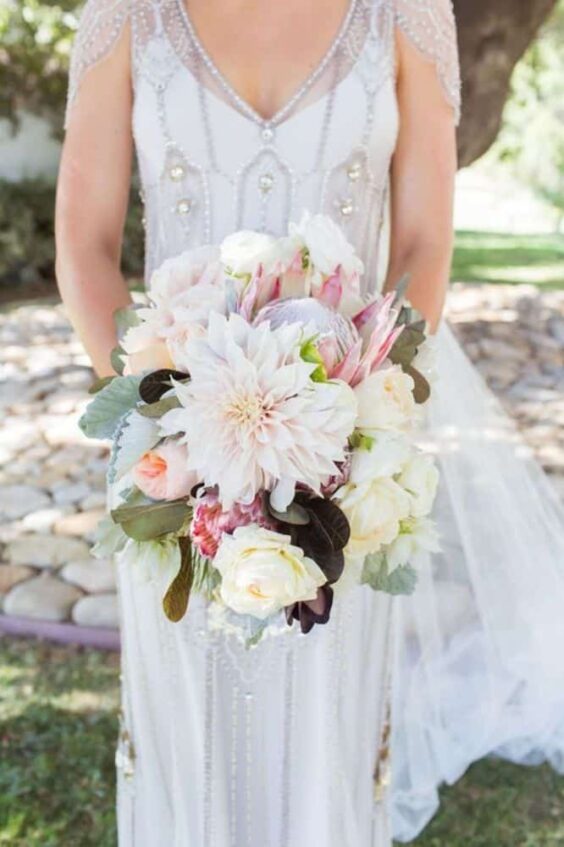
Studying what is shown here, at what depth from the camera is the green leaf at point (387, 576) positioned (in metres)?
1.42

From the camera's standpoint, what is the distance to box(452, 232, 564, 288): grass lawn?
11.3 meters

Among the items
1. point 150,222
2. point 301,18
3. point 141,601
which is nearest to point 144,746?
point 141,601

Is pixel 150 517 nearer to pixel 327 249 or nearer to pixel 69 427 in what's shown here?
pixel 327 249

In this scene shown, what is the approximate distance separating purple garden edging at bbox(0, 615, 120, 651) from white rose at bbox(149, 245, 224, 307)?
2.79 metres

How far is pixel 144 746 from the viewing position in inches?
83.4

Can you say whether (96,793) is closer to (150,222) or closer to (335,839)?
(335,839)

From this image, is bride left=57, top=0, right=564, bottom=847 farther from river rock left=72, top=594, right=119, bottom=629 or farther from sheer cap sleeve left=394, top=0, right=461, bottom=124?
river rock left=72, top=594, right=119, bottom=629

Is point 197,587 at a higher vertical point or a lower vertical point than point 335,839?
higher

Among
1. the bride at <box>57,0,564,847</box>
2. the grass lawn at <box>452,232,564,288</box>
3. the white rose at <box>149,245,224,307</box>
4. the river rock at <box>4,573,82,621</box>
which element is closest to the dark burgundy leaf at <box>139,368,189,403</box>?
the white rose at <box>149,245,224,307</box>

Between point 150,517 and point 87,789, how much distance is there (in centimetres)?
209

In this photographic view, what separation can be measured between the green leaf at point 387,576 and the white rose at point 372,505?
128 mm

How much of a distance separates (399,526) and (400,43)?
91cm

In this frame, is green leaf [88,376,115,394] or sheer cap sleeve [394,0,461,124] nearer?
green leaf [88,376,115,394]

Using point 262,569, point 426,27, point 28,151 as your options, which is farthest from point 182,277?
point 28,151
